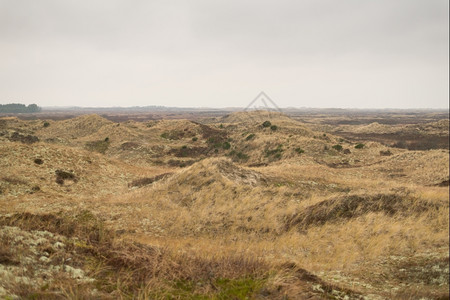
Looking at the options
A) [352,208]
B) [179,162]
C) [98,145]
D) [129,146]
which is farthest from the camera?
[98,145]

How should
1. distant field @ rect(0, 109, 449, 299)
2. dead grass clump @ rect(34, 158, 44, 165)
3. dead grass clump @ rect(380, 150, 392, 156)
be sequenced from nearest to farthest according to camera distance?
distant field @ rect(0, 109, 449, 299)
dead grass clump @ rect(34, 158, 44, 165)
dead grass clump @ rect(380, 150, 392, 156)

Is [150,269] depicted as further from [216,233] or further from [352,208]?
[352,208]

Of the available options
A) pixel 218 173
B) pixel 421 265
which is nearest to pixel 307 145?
pixel 218 173

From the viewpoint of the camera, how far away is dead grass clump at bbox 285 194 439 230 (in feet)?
36.8

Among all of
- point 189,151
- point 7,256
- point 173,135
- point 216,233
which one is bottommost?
point 216,233

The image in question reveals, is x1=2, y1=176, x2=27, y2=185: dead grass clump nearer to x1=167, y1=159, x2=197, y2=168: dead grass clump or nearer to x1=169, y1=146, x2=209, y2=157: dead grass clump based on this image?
x1=167, y1=159, x2=197, y2=168: dead grass clump

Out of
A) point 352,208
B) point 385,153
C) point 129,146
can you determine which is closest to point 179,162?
point 129,146

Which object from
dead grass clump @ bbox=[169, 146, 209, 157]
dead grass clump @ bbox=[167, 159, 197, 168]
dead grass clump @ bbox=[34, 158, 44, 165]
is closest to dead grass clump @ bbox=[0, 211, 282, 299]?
dead grass clump @ bbox=[34, 158, 44, 165]

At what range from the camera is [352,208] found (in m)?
12.1

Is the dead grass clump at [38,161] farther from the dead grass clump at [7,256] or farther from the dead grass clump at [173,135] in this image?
the dead grass clump at [173,135]

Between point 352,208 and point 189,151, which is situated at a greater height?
point 189,151

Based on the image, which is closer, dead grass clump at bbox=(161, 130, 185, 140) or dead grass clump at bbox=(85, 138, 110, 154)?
dead grass clump at bbox=(85, 138, 110, 154)

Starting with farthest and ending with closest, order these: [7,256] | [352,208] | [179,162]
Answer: [179,162] → [352,208] → [7,256]

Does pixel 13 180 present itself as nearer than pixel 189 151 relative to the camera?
Yes
